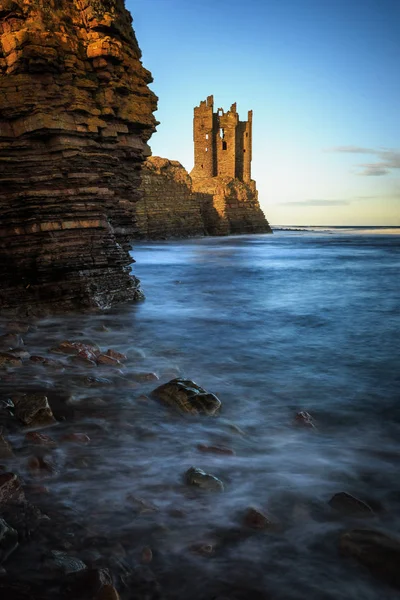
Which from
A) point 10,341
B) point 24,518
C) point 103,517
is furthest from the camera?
point 10,341

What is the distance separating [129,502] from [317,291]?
1134 cm

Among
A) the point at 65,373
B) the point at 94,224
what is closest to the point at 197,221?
the point at 94,224

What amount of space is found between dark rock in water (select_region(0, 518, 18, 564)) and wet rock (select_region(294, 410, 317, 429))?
7.25ft

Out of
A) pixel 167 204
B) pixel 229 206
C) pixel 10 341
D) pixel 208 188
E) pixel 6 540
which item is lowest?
pixel 6 540

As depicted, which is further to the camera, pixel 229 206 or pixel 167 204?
pixel 229 206

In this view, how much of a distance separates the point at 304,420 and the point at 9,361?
2985 mm

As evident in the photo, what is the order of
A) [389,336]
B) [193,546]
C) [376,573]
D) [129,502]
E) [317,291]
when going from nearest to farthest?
[376,573] → [193,546] → [129,502] → [389,336] → [317,291]

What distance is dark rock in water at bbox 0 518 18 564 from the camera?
184cm

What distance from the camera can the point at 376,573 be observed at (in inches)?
72.4

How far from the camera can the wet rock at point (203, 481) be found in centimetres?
246

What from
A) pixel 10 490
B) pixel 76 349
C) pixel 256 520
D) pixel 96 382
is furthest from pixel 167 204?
pixel 256 520

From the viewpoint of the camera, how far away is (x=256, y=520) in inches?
85.5

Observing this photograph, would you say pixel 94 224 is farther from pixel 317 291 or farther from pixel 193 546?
pixel 317 291

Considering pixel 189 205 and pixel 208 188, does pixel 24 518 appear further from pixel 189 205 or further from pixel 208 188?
pixel 208 188
